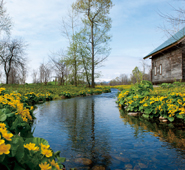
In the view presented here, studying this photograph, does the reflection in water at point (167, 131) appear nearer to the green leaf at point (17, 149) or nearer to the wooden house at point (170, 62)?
the green leaf at point (17, 149)

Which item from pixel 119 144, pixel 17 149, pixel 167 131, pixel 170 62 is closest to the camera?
pixel 17 149

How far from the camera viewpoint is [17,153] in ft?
3.60

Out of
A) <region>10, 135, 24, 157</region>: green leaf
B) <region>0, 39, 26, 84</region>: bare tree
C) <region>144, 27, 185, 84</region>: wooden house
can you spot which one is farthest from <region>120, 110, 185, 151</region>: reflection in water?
<region>0, 39, 26, 84</region>: bare tree

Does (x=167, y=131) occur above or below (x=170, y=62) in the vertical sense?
below

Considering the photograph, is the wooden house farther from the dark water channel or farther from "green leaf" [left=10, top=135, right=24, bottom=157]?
"green leaf" [left=10, top=135, right=24, bottom=157]

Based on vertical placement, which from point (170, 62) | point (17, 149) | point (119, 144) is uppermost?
point (170, 62)

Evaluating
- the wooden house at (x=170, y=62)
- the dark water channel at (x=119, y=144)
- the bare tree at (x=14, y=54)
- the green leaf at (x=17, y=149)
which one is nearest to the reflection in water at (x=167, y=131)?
the dark water channel at (x=119, y=144)

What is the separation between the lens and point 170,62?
50.6ft

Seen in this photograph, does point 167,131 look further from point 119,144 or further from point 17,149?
point 17,149

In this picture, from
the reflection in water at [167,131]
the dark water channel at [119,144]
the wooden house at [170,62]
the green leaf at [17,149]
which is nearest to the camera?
the green leaf at [17,149]

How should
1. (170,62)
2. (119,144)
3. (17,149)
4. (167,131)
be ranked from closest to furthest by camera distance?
(17,149) < (119,144) < (167,131) < (170,62)

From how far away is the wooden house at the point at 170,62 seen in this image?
13.6 metres

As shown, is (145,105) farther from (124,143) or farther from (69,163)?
(69,163)

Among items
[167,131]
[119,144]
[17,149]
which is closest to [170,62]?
[167,131]
